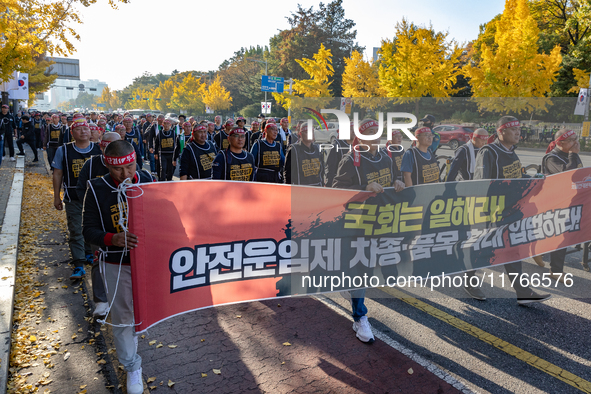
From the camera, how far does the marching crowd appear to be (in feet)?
10.9

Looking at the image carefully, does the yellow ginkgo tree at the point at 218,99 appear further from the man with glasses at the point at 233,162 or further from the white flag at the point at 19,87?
the man with glasses at the point at 233,162

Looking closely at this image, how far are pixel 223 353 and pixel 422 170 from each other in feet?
11.6

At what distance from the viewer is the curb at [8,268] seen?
12.2 ft

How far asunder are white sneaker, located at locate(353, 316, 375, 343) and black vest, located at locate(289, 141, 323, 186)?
283 centimetres

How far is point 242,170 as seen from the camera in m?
6.24

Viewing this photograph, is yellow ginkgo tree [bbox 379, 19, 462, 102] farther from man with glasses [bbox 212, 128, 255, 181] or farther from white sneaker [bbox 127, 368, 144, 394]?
white sneaker [bbox 127, 368, 144, 394]

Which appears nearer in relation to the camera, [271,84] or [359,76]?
[271,84]

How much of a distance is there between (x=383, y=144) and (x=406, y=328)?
2.28 metres

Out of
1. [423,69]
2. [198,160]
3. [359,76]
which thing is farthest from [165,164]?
[359,76]

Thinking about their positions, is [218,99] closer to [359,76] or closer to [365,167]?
[359,76]

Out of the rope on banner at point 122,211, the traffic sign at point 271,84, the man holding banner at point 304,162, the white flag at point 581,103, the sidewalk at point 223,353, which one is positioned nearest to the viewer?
the rope on banner at point 122,211

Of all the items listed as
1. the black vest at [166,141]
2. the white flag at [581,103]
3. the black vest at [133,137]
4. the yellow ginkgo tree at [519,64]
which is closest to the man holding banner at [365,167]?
the white flag at [581,103]

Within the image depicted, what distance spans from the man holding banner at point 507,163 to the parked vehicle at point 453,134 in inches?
21.4

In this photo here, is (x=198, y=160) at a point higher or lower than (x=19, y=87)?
lower
